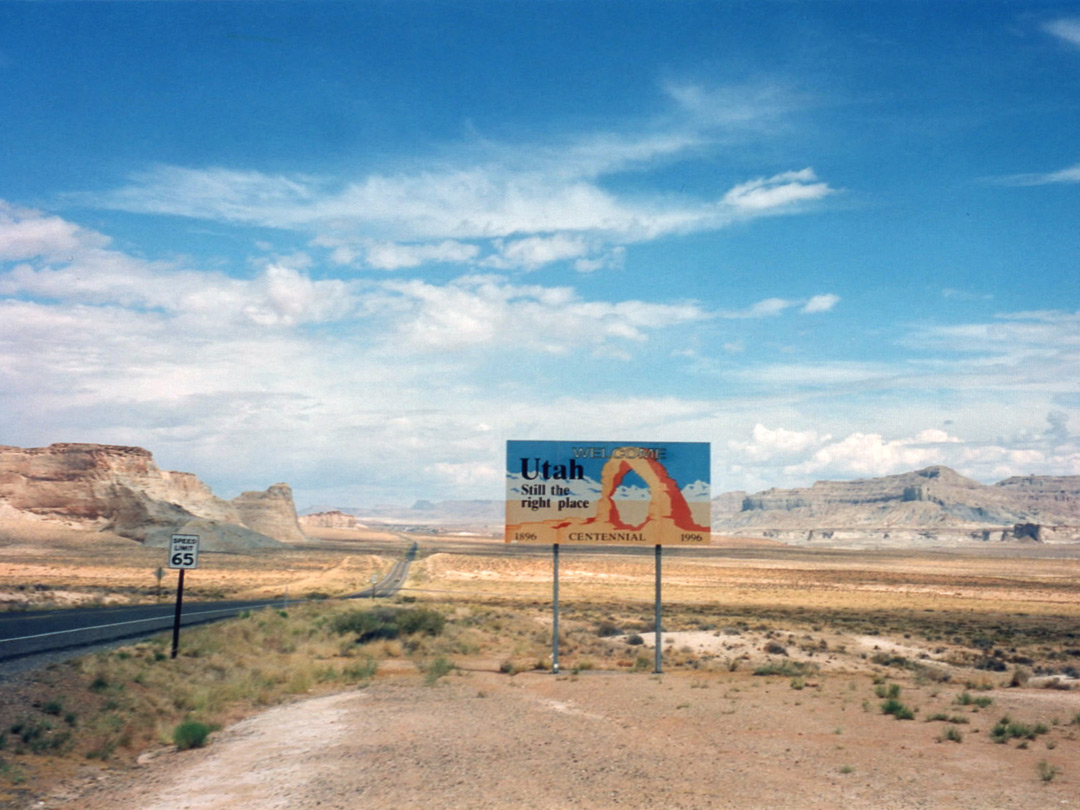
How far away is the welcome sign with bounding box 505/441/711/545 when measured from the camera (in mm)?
20891

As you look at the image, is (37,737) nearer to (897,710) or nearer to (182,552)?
(182,552)

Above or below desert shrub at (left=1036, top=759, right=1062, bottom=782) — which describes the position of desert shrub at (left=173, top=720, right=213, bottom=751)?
below

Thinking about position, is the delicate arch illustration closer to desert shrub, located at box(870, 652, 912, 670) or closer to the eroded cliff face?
desert shrub, located at box(870, 652, 912, 670)

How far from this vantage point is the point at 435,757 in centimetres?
1170

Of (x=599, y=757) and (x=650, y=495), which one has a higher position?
(x=650, y=495)

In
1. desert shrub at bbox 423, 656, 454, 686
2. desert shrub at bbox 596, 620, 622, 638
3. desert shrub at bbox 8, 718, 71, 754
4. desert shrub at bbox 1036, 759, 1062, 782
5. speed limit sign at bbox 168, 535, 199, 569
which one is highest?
speed limit sign at bbox 168, 535, 199, 569

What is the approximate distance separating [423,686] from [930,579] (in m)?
81.2

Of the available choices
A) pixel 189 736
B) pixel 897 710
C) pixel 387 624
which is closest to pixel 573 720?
pixel 897 710

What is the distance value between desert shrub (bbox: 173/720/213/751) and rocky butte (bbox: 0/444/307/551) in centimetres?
8549

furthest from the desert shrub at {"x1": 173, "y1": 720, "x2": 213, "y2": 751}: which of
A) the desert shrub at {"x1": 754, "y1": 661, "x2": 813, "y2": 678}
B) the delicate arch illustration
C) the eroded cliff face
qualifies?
the eroded cliff face

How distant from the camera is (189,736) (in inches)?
498

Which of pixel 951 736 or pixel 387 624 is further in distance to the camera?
pixel 387 624

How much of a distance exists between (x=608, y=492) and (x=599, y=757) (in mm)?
9564

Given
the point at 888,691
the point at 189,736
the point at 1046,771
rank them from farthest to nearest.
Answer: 1. the point at 888,691
2. the point at 189,736
3. the point at 1046,771
